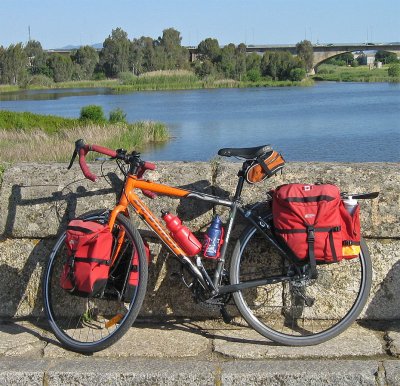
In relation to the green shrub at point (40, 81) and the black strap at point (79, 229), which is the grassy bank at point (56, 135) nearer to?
the black strap at point (79, 229)

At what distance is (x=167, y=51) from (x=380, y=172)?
11747cm

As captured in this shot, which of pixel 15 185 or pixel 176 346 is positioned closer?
pixel 176 346

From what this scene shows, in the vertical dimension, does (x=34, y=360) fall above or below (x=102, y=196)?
below

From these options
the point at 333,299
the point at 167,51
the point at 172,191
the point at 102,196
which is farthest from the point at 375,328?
the point at 167,51

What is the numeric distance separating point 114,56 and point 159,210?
112 meters

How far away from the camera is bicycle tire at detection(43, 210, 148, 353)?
4266 mm

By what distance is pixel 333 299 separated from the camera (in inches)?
184

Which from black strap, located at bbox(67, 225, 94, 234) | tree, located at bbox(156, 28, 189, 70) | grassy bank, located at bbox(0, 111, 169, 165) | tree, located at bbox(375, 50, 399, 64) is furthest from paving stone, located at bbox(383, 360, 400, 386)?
tree, located at bbox(375, 50, 399, 64)

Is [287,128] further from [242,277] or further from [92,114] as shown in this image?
[242,277]

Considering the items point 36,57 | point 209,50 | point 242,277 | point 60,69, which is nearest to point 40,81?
point 60,69

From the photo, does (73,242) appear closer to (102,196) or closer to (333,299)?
(102,196)

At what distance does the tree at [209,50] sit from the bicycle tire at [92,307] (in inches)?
4213

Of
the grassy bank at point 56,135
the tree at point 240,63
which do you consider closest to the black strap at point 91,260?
the grassy bank at point 56,135

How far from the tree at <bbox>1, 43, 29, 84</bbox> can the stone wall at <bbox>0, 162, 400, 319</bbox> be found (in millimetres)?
97575
